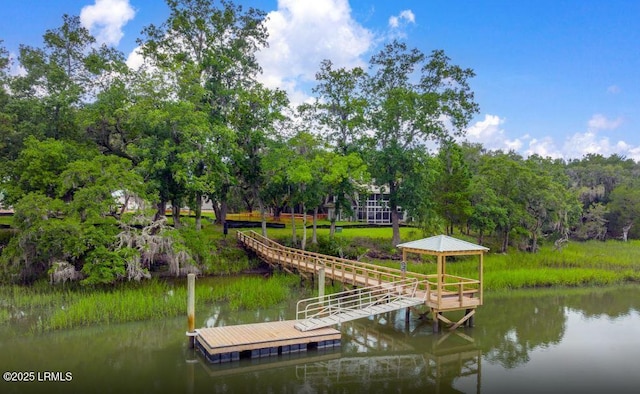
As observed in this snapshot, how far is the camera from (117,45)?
28.3 meters

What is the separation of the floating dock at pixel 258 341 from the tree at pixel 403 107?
1774 centimetres

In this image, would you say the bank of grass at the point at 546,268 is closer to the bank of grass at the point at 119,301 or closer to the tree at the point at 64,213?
the bank of grass at the point at 119,301

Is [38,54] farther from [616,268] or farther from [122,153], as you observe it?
[616,268]

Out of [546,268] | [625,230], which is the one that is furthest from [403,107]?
[625,230]

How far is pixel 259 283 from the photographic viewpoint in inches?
798

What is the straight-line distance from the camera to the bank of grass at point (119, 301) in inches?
602

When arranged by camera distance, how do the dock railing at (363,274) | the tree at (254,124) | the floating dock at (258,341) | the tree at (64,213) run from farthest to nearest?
the tree at (254,124) < the tree at (64,213) < the dock railing at (363,274) < the floating dock at (258,341)

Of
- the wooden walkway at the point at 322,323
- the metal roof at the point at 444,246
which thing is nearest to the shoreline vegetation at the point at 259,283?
the wooden walkway at the point at 322,323

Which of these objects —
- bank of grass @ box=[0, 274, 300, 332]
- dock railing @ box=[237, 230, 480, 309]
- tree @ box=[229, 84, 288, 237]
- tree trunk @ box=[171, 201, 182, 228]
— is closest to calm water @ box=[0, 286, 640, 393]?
bank of grass @ box=[0, 274, 300, 332]

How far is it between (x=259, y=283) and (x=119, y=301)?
5.79 meters

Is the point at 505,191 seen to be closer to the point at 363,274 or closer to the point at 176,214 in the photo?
the point at 363,274

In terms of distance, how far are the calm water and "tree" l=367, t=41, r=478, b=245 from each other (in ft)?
47.0

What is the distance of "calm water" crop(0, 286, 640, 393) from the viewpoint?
434 inches

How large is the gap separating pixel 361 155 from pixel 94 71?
52.3ft
